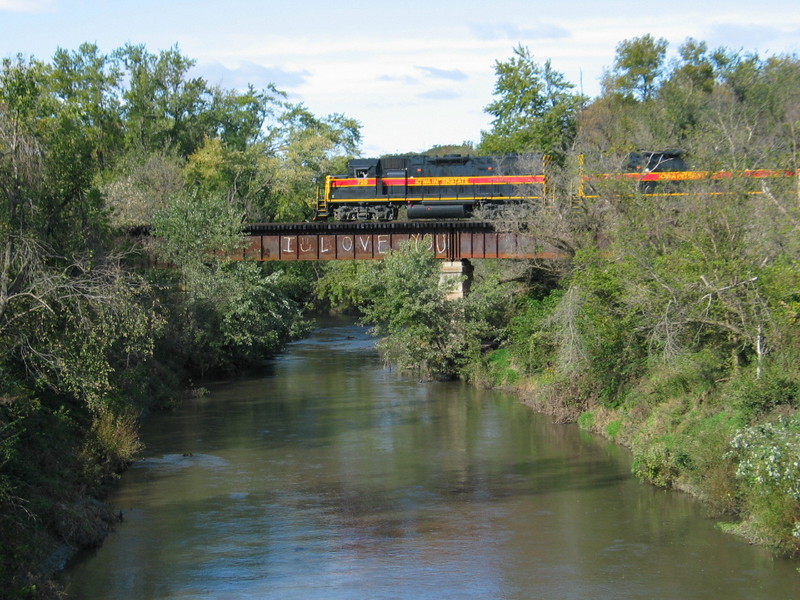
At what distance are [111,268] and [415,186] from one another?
94.3ft

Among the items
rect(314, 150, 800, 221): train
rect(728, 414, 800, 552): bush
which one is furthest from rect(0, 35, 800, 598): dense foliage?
rect(314, 150, 800, 221): train

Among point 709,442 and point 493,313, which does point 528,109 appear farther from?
point 709,442

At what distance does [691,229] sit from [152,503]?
1603cm

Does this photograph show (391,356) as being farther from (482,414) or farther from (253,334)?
(482,414)

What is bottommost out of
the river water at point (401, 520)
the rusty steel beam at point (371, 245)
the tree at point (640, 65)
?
the river water at point (401, 520)

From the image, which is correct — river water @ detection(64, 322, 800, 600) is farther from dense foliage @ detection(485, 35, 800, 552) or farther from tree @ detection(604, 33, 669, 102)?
tree @ detection(604, 33, 669, 102)

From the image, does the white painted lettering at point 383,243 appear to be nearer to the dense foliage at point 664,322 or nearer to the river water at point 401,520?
the dense foliage at point 664,322

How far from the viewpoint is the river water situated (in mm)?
17156

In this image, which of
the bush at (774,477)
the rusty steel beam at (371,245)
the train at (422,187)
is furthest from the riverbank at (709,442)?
the train at (422,187)

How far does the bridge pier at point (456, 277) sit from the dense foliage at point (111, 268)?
26.0ft

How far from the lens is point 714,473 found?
20688 mm

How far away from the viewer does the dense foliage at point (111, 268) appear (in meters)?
17.8

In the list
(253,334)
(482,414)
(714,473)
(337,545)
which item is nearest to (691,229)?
(714,473)

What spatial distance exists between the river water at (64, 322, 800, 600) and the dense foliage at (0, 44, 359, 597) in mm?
1609
